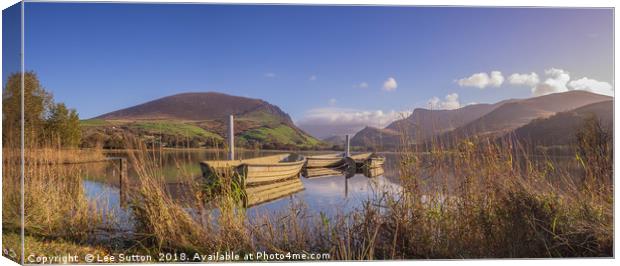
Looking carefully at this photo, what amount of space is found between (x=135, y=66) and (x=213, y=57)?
79cm

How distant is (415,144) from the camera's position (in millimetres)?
4137

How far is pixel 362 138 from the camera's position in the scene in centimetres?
488

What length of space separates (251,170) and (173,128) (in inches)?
82.9

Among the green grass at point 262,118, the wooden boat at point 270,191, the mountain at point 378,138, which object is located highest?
the green grass at point 262,118

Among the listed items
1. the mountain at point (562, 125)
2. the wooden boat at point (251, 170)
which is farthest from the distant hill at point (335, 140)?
the mountain at point (562, 125)

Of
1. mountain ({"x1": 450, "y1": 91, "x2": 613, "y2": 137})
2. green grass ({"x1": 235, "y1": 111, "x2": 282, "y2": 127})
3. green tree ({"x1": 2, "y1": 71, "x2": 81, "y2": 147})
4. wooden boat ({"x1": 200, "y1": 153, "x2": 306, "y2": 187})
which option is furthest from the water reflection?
mountain ({"x1": 450, "y1": 91, "x2": 613, "y2": 137})

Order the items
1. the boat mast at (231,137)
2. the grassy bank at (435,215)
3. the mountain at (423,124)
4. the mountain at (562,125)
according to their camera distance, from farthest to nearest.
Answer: the boat mast at (231,137)
the mountain at (423,124)
the mountain at (562,125)
the grassy bank at (435,215)

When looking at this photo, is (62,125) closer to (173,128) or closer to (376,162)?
(173,128)

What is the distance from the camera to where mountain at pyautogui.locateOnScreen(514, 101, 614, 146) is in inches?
158

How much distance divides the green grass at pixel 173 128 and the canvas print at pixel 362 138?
0.23 feet

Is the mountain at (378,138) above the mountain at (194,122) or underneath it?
underneath

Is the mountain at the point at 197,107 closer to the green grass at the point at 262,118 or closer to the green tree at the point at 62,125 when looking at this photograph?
the green grass at the point at 262,118

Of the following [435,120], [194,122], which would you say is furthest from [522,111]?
[194,122]

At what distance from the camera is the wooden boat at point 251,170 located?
14.4ft
